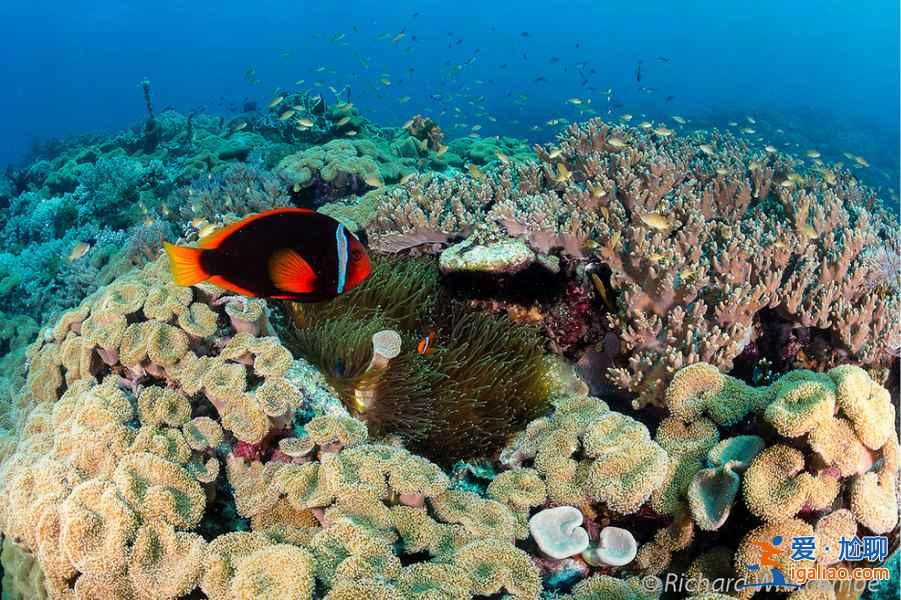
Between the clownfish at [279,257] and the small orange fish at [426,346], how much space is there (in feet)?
5.18

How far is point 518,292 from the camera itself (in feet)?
15.2

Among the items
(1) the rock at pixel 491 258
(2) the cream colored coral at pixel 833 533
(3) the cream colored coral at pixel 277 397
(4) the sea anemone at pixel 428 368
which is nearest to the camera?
(2) the cream colored coral at pixel 833 533

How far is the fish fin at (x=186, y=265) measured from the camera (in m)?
1.90

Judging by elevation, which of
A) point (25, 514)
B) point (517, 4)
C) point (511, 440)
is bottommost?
point (511, 440)

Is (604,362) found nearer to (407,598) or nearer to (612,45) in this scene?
(407,598)

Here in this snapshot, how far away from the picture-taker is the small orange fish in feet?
12.0

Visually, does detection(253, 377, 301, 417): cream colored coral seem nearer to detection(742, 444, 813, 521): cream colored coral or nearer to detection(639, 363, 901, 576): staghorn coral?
detection(639, 363, 901, 576): staghorn coral

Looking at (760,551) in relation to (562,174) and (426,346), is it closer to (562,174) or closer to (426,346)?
(426,346)

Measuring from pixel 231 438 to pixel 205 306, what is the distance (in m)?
0.99

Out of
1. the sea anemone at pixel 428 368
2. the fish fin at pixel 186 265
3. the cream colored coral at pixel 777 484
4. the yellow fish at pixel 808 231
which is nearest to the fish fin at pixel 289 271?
the fish fin at pixel 186 265

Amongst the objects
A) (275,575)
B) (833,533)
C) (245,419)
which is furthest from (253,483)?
(833,533)

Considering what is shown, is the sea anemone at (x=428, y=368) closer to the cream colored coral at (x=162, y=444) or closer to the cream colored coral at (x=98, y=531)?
the cream colored coral at (x=162, y=444)

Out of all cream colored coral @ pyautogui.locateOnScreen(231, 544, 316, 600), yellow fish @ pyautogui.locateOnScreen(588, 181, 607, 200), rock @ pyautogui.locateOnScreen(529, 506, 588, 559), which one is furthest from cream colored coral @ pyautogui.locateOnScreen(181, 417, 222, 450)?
yellow fish @ pyautogui.locateOnScreen(588, 181, 607, 200)

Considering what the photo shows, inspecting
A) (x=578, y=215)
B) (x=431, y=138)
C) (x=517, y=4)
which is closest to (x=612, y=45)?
(x=517, y=4)
